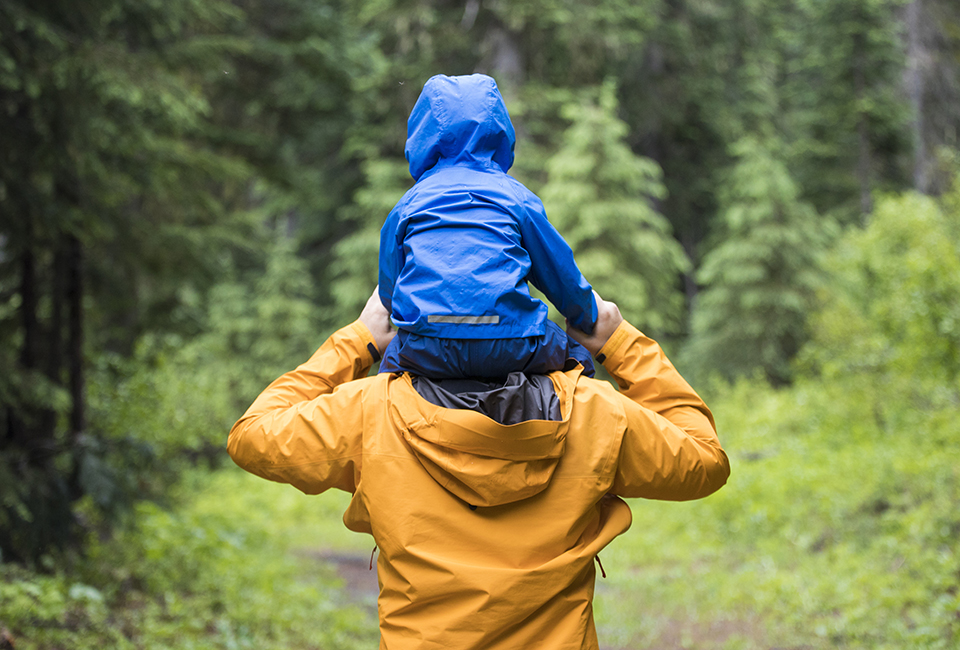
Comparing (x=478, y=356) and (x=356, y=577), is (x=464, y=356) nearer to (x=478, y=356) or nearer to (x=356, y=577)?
(x=478, y=356)

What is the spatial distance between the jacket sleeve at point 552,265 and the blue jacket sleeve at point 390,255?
1.03 ft

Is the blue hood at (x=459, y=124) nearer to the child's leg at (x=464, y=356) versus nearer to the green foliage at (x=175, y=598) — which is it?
the child's leg at (x=464, y=356)

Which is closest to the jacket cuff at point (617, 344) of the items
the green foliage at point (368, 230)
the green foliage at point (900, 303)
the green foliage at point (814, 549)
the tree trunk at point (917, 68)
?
the green foliage at point (814, 549)

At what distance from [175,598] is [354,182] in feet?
41.0

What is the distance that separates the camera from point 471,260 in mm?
1878

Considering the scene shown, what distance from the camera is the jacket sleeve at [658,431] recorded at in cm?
202

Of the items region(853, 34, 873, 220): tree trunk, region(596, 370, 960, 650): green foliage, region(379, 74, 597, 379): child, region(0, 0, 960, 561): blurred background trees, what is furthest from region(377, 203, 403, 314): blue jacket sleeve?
region(853, 34, 873, 220): tree trunk

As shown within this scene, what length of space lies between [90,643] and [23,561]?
30.5 inches

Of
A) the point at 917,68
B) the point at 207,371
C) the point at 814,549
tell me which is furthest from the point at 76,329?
the point at 917,68

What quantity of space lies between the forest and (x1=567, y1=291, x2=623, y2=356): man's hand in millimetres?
3429

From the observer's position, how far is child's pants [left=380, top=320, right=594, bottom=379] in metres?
1.88

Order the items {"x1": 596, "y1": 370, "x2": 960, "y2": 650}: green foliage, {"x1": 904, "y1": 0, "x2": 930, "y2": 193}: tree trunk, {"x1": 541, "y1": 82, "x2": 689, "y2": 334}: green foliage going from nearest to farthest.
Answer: {"x1": 596, "y1": 370, "x2": 960, "y2": 650}: green foliage → {"x1": 541, "y1": 82, "x2": 689, "y2": 334}: green foliage → {"x1": 904, "y1": 0, "x2": 930, "y2": 193}: tree trunk

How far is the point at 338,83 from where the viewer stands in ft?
38.8

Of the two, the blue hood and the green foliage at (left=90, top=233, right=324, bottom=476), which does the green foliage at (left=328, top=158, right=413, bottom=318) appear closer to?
the green foliage at (left=90, top=233, right=324, bottom=476)
